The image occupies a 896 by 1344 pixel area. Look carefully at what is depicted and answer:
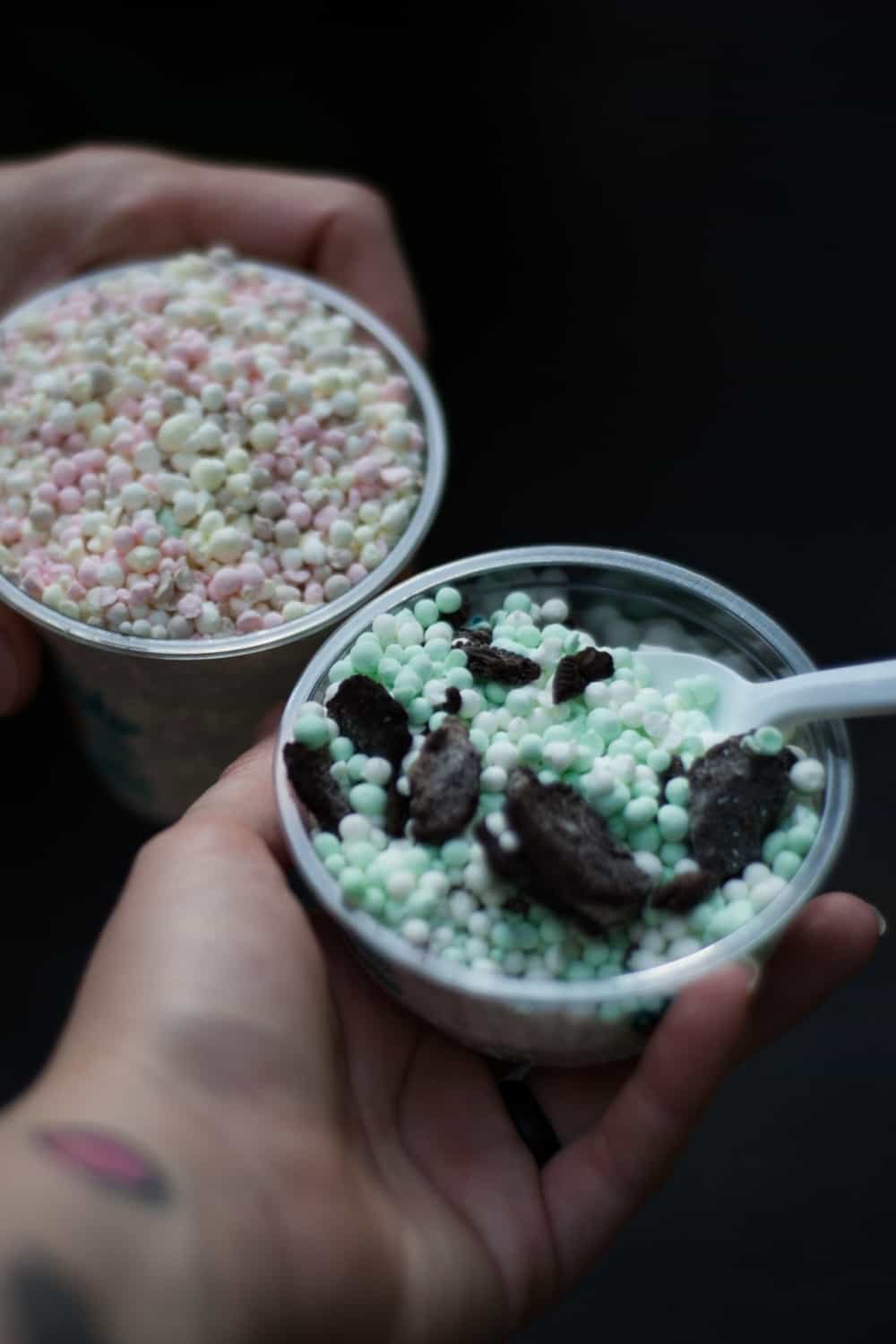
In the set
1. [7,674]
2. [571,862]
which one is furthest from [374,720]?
[7,674]

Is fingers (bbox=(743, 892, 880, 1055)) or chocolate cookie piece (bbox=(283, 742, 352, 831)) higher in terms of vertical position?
chocolate cookie piece (bbox=(283, 742, 352, 831))

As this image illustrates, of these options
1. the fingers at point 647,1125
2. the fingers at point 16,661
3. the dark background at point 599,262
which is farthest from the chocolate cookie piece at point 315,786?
the dark background at point 599,262

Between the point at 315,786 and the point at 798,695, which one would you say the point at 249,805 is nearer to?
the point at 315,786

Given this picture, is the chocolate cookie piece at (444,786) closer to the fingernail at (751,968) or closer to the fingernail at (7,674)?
the fingernail at (751,968)

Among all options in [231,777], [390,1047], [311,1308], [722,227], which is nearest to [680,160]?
[722,227]

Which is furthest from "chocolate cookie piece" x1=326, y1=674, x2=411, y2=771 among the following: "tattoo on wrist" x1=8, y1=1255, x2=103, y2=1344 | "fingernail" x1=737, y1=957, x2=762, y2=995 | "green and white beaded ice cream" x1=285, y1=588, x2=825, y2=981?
"tattoo on wrist" x1=8, y1=1255, x2=103, y2=1344

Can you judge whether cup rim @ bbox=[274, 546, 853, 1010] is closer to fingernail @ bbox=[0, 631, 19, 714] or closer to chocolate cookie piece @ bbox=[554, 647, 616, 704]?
chocolate cookie piece @ bbox=[554, 647, 616, 704]

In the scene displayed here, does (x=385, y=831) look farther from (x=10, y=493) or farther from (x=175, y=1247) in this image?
(x=10, y=493)
